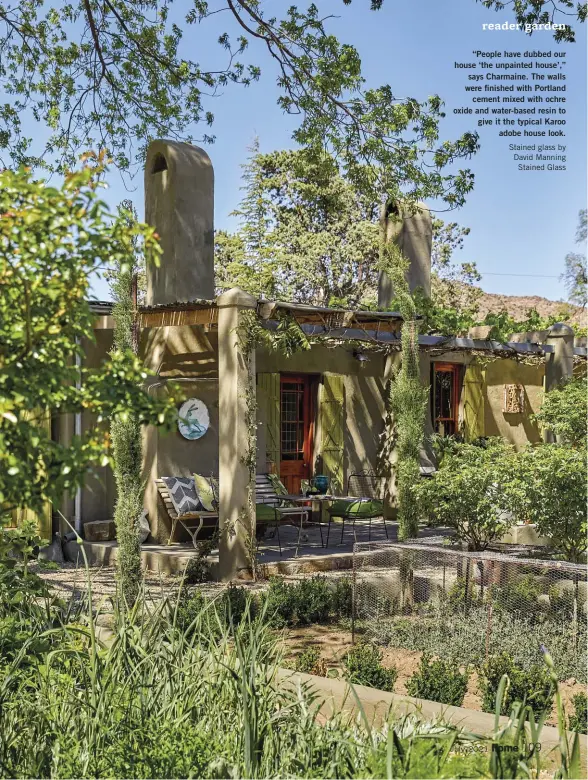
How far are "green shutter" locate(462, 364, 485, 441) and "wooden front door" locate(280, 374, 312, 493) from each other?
3.46 m

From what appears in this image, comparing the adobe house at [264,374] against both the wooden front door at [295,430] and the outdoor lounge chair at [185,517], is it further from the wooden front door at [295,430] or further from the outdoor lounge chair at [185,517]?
the outdoor lounge chair at [185,517]

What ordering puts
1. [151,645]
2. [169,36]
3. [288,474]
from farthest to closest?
[288,474] → [169,36] → [151,645]

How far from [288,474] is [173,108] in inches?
214

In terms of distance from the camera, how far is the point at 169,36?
39.9 feet

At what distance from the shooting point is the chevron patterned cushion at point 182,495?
10.9 meters

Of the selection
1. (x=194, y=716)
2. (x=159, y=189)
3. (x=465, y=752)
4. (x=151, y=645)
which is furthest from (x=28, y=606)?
(x=159, y=189)

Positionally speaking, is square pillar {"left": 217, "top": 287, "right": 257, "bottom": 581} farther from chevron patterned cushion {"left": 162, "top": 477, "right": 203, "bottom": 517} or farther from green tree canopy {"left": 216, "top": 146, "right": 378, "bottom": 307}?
green tree canopy {"left": 216, "top": 146, "right": 378, "bottom": 307}

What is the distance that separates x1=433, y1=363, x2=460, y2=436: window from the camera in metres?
16.2

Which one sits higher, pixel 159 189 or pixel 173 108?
pixel 173 108

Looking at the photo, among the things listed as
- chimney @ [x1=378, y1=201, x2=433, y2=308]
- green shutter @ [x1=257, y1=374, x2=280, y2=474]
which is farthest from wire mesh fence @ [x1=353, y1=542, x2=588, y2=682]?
chimney @ [x1=378, y1=201, x2=433, y2=308]

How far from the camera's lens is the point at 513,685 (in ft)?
18.1

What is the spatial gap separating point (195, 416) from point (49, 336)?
912 cm

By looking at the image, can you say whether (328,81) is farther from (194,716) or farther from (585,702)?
(194,716)

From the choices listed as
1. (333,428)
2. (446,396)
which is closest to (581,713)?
(333,428)
